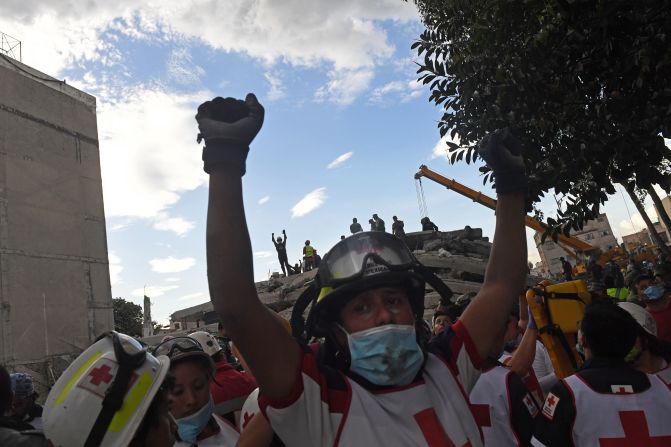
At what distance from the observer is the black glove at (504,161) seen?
206 centimetres

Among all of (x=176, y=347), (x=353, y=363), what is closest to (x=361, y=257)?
(x=353, y=363)

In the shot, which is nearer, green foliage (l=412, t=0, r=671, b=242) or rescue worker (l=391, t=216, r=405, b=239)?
green foliage (l=412, t=0, r=671, b=242)

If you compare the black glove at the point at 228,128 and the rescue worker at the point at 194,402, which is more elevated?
the black glove at the point at 228,128

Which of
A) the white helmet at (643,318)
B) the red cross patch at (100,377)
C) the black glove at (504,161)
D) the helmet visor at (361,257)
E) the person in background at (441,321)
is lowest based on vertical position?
the white helmet at (643,318)

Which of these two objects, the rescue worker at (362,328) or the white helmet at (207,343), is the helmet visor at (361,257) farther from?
the white helmet at (207,343)

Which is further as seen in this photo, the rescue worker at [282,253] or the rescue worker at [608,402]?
the rescue worker at [282,253]

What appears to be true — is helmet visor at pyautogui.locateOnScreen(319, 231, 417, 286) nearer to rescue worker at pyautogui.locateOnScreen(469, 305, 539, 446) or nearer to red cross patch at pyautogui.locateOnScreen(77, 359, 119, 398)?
red cross patch at pyautogui.locateOnScreen(77, 359, 119, 398)

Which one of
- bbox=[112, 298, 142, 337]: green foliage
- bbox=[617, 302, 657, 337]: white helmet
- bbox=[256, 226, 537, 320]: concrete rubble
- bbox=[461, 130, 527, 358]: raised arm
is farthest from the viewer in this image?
bbox=[112, 298, 142, 337]: green foliage

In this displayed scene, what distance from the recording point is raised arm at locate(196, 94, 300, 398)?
142cm

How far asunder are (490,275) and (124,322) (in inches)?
2007

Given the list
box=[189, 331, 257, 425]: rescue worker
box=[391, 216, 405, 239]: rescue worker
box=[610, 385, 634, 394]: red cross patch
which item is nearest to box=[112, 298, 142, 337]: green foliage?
box=[391, 216, 405, 239]: rescue worker

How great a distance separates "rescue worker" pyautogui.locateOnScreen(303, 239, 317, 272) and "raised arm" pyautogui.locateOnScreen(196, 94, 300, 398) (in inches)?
830

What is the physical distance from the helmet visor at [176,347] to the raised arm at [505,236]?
199cm

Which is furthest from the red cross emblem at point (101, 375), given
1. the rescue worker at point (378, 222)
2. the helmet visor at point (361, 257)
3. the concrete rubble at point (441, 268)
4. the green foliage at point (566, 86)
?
the rescue worker at point (378, 222)
